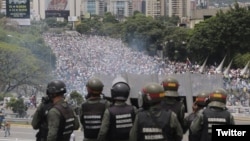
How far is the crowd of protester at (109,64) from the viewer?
39859 mm

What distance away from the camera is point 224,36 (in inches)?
2365

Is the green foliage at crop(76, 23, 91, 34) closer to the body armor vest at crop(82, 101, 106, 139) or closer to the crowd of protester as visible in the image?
the crowd of protester

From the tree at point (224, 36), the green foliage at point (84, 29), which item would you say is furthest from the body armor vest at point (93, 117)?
the green foliage at point (84, 29)

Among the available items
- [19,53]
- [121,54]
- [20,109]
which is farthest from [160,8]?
[20,109]

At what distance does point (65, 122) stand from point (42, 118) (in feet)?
1.30

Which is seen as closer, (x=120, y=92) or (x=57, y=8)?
(x=120, y=92)

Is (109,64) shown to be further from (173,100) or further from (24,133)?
(173,100)

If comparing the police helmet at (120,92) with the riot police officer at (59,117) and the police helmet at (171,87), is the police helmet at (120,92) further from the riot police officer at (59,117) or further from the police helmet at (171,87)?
the police helmet at (171,87)

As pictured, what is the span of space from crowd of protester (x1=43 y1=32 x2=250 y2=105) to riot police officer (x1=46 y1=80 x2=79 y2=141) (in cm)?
1993

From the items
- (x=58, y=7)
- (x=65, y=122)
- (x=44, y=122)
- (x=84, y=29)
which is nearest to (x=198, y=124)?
(x=65, y=122)

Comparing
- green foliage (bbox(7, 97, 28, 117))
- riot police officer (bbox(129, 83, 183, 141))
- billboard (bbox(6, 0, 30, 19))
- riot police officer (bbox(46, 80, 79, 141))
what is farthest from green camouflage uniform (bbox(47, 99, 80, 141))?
billboard (bbox(6, 0, 30, 19))

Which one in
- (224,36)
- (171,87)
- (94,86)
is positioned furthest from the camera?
(224,36)

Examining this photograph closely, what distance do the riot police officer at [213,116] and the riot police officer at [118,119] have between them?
2.30 ft

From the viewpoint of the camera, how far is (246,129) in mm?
7363
